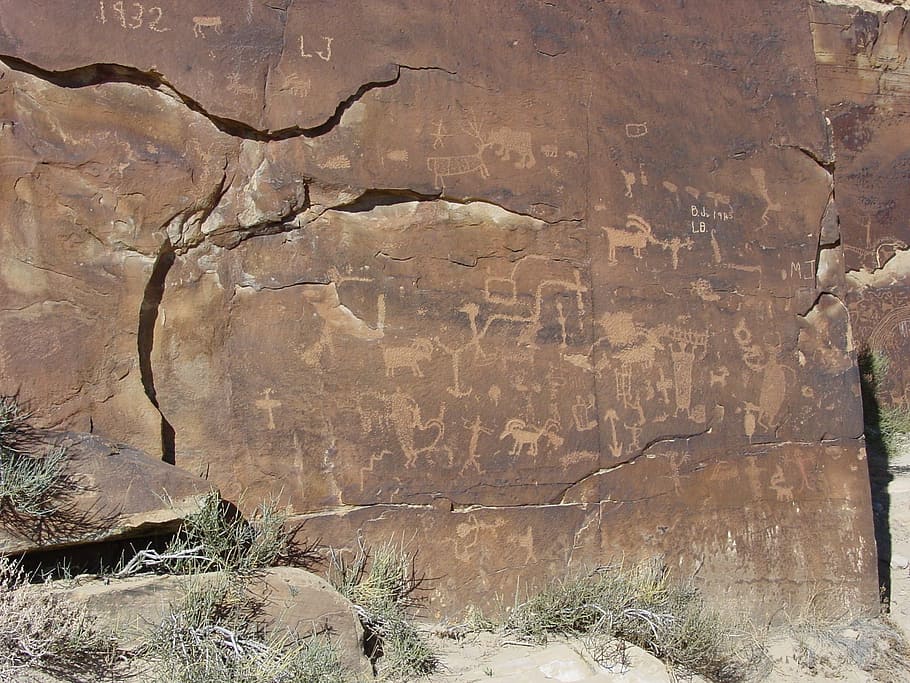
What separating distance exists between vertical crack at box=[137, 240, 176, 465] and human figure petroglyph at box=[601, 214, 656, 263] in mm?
1806

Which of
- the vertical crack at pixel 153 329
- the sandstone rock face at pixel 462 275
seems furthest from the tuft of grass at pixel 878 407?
the vertical crack at pixel 153 329

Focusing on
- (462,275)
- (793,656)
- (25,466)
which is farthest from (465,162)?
(793,656)

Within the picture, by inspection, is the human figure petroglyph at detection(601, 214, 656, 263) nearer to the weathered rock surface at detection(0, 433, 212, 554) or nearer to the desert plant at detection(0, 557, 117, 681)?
the weathered rock surface at detection(0, 433, 212, 554)

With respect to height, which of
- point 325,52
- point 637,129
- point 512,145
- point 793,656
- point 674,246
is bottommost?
point 793,656

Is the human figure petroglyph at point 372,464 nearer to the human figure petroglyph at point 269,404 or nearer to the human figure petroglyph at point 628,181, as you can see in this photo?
the human figure petroglyph at point 269,404

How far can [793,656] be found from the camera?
3816 millimetres

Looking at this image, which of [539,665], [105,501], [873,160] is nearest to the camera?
[105,501]

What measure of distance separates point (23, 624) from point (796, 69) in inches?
159

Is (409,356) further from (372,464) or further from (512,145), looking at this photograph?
(512,145)

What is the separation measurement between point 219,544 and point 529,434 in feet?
4.25

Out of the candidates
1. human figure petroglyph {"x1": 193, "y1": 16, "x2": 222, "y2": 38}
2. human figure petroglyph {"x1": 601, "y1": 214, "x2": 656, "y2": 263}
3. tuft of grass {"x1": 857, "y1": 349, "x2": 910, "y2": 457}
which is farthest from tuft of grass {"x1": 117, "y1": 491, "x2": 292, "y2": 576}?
tuft of grass {"x1": 857, "y1": 349, "x2": 910, "y2": 457}

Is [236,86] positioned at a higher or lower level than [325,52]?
lower

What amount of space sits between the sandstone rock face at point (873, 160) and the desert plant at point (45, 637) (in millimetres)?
6916

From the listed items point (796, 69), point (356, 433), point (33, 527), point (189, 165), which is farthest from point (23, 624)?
point (796, 69)
